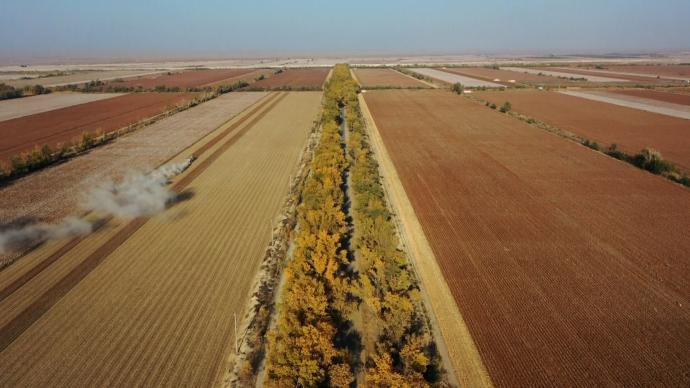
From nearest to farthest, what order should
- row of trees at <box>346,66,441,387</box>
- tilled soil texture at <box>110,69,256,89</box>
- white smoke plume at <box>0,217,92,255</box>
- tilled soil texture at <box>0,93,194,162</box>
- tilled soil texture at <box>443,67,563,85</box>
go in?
row of trees at <box>346,66,441,387</box> < white smoke plume at <box>0,217,92,255</box> < tilled soil texture at <box>0,93,194,162</box> < tilled soil texture at <box>110,69,256,89</box> < tilled soil texture at <box>443,67,563,85</box>

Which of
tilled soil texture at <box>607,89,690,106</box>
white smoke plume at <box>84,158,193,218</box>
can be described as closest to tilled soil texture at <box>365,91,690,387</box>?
white smoke plume at <box>84,158,193,218</box>

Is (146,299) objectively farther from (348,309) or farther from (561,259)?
(561,259)

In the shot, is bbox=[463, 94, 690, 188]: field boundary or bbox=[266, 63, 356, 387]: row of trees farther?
bbox=[463, 94, 690, 188]: field boundary

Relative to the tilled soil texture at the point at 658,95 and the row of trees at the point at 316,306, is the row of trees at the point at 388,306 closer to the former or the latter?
the row of trees at the point at 316,306

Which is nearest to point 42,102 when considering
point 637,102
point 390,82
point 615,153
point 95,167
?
point 95,167

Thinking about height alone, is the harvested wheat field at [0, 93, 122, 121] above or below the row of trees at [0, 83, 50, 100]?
below

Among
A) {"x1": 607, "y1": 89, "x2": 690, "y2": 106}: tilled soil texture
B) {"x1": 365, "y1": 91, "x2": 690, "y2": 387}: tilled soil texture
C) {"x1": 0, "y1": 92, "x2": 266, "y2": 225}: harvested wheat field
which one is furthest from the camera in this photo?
{"x1": 607, "y1": 89, "x2": 690, "y2": 106}: tilled soil texture

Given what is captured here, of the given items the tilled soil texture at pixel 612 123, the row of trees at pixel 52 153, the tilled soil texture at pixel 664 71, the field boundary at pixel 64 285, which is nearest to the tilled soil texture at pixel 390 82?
the tilled soil texture at pixel 612 123

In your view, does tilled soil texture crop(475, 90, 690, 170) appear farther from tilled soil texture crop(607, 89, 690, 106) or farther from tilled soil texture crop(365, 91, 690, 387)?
tilled soil texture crop(607, 89, 690, 106)
